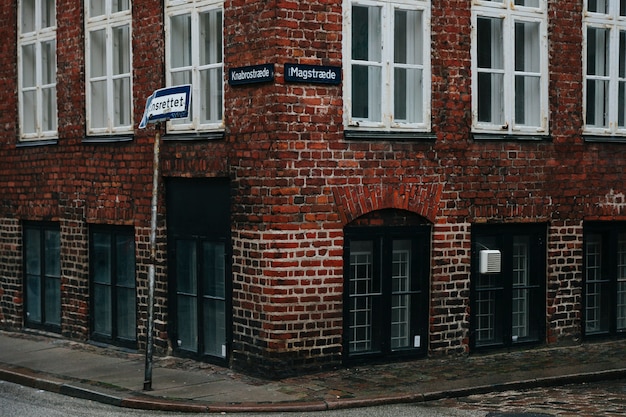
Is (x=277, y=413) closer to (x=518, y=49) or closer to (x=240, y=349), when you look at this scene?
(x=240, y=349)

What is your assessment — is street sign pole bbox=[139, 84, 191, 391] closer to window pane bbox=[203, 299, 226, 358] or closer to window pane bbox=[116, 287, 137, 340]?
window pane bbox=[203, 299, 226, 358]

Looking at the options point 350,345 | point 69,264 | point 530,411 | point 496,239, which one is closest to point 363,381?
point 350,345

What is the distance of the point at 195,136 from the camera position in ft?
49.6

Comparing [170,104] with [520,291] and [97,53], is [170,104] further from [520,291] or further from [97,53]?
[520,291]

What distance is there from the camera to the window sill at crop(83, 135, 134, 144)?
54.3ft

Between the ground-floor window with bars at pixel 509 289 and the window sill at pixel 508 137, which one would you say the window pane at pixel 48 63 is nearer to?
the window sill at pixel 508 137

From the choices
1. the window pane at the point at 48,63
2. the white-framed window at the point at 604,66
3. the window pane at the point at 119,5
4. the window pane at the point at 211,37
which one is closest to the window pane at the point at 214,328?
the window pane at the point at 211,37

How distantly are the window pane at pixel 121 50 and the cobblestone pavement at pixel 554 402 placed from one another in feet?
23.6

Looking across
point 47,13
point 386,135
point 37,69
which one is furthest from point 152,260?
point 47,13

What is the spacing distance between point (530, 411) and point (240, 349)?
404cm

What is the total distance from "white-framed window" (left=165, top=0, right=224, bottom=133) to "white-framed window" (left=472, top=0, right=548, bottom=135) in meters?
3.55

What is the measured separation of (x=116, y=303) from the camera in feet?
56.4

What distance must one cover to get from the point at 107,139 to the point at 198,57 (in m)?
2.51

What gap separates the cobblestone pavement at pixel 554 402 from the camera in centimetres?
1219
